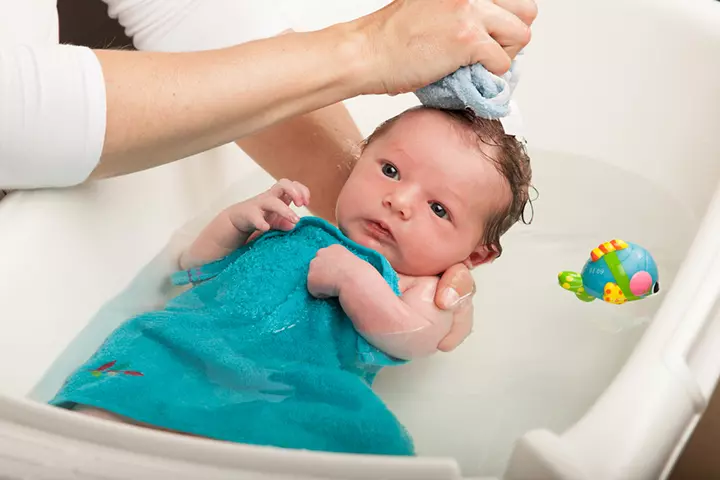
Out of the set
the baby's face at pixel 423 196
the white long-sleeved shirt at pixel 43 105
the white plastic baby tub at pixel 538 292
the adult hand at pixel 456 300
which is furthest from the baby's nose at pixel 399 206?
the white long-sleeved shirt at pixel 43 105

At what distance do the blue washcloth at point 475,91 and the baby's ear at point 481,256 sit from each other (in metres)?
0.21

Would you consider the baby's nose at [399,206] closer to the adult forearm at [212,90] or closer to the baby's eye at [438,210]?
the baby's eye at [438,210]

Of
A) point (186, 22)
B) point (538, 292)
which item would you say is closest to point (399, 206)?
point (538, 292)

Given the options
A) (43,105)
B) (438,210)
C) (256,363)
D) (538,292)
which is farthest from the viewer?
(538,292)

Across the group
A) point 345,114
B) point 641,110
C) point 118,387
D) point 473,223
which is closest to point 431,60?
point 473,223

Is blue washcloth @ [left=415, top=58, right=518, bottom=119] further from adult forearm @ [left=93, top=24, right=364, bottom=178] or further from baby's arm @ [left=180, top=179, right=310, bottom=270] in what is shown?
baby's arm @ [left=180, top=179, right=310, bottom=270]

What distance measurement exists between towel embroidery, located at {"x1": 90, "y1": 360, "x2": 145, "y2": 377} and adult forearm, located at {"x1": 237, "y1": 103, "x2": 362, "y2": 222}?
516mm

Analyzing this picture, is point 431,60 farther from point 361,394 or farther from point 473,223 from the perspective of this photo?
point 361,394

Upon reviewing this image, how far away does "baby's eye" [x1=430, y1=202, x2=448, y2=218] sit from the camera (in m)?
1.14

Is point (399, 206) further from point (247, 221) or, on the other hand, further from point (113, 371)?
point (113, 371)

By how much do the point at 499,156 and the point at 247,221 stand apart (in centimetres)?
37

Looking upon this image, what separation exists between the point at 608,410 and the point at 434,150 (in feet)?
1.54

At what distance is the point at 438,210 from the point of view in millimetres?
1149

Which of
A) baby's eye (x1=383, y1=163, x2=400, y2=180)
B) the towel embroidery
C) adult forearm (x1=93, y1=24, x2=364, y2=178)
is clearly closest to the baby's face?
baby's eye (x1=383, y1=163, x2=400, y2=180)
